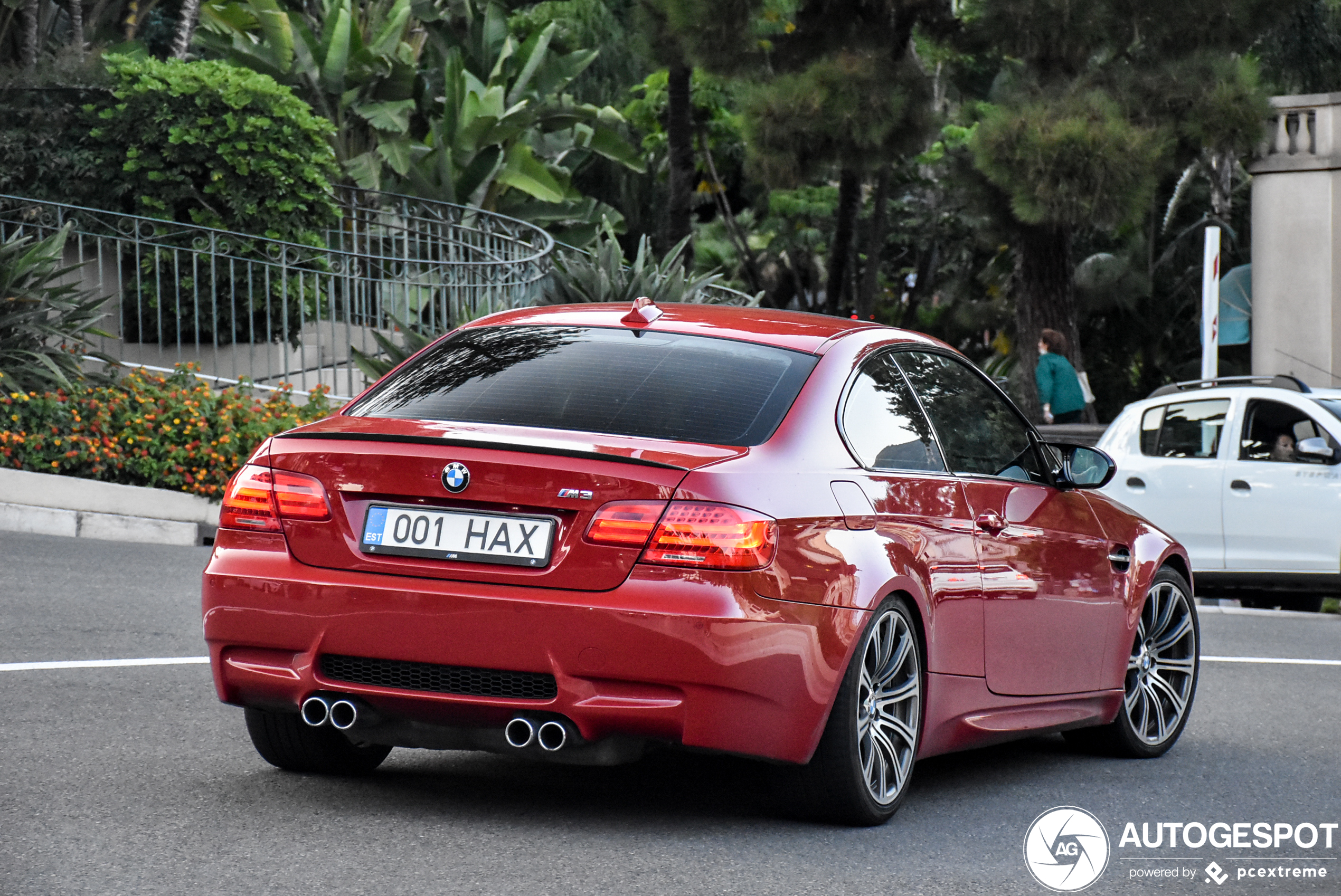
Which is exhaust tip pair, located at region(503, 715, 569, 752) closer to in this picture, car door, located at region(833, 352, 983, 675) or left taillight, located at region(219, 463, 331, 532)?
left taillight, located at region(219, 463, 331, 532)

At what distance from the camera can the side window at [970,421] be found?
5.81 meters

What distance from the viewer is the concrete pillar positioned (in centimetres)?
2234

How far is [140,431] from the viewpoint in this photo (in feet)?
42.1

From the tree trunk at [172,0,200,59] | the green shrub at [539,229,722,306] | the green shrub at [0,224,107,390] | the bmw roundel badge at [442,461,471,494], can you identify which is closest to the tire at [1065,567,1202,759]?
the bmw roundel badge at [442,461,471,494]

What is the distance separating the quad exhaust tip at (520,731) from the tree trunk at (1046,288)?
1620cm

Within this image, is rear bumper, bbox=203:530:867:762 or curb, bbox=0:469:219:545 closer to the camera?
rear bumper, bbox=203:530:867:762

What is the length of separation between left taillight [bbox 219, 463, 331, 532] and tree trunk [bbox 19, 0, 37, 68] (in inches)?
708

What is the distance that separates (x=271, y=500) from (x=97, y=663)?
3.00 m

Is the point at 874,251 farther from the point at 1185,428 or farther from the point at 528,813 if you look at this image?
the point at 528,813

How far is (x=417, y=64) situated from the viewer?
100ft

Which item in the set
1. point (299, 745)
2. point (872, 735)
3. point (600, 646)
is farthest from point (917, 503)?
point (299, 745)

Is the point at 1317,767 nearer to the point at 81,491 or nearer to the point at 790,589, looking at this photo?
the point at 790,589

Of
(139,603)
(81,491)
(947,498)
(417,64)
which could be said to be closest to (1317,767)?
(947,498)

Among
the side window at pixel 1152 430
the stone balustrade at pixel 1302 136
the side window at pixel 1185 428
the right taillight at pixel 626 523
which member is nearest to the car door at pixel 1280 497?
the side window at pixel 1185 428
